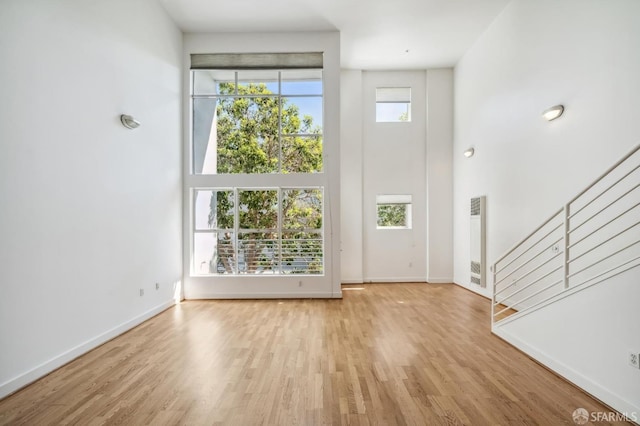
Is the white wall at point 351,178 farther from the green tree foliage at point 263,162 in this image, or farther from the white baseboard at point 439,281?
the white baseboard at point 439,281

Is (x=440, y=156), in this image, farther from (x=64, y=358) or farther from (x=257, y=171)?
(x=64, y=358)

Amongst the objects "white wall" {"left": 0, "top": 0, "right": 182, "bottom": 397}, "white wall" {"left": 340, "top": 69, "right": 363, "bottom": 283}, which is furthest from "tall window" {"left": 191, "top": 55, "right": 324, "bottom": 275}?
"white wall" {"left": 340, "top": 69, "right": 363, "bottom": 283}

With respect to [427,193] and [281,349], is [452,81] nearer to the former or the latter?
[427,193]

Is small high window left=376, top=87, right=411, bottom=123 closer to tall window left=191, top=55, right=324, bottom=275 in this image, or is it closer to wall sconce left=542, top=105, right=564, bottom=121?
tall window left=191, top=55, right=324, bottom=275

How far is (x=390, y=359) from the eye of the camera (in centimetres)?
336

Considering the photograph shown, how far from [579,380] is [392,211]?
17.6 ft

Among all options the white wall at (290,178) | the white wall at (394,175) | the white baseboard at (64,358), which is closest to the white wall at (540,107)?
the white wall at (394,175)

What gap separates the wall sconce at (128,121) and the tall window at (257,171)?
6.27ft

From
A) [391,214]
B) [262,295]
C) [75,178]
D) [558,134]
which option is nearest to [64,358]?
[75,178]

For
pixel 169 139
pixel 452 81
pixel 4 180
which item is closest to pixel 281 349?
pixel 4 180

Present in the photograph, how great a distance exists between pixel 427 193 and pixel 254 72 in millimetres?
4603

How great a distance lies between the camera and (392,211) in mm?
7906

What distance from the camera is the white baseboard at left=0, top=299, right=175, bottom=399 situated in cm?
275

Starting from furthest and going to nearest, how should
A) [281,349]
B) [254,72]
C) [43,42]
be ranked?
[254,72], [281,349], [43,42]
